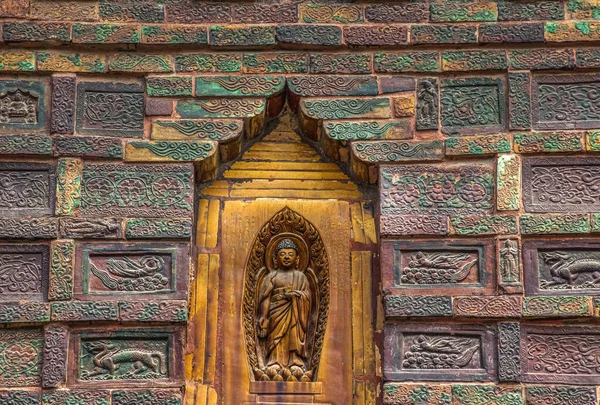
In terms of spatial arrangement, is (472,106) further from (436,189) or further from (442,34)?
(436,189)

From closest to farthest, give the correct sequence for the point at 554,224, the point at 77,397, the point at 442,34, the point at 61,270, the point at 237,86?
the point at 77,397 < the point at 61,270 < the point at 554,224 < the point at 237,86 < the point at 442,34

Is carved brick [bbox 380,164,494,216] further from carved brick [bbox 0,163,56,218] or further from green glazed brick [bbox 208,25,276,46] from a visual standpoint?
carved brick [bbox 0,163,56,218]

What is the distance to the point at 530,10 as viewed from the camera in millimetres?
9383

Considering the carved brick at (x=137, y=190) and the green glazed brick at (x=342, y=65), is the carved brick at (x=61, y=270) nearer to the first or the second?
the carved brick at (x=137, y=190)

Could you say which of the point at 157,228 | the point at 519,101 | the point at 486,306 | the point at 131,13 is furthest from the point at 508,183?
the point at 131,13

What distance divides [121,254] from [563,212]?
3.07 m

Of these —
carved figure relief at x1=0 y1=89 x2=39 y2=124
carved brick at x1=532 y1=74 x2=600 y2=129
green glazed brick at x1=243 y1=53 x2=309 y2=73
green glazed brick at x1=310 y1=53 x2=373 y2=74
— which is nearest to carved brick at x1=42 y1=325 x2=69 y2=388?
carved figure relief at x1=0 y1=89 x2=39 y2=124

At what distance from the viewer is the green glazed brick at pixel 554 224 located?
29.1ft

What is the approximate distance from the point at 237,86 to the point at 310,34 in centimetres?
65

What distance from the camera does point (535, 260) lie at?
29.2 ft

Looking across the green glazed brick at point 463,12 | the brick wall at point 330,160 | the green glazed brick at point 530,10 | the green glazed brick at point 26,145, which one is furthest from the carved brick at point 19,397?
the green glazed brick at point 530,10

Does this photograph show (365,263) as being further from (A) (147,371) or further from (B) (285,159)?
(A) (147,371)

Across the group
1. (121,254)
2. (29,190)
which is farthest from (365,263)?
(29,190)

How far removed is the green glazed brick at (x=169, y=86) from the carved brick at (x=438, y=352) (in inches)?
87.5
